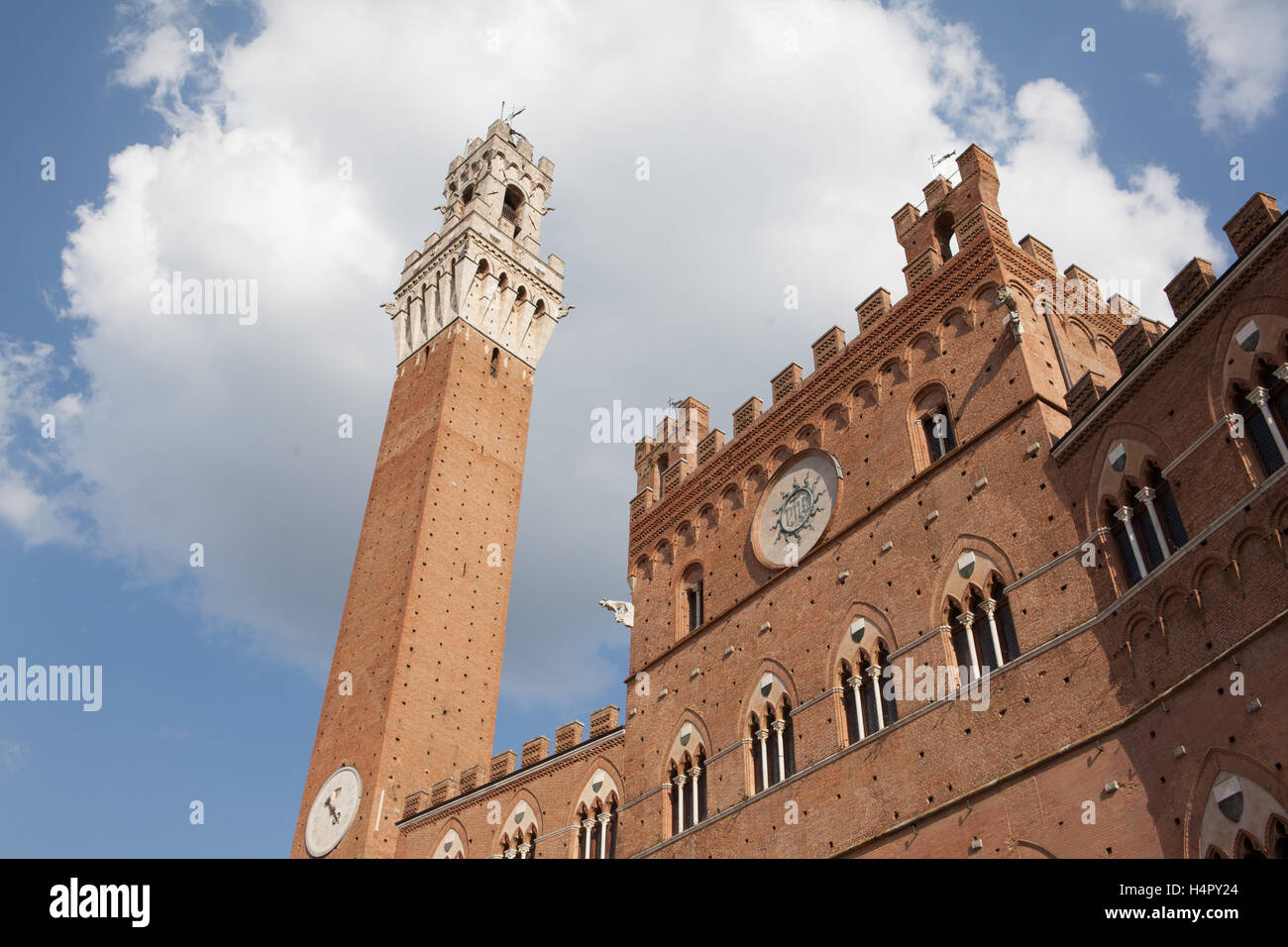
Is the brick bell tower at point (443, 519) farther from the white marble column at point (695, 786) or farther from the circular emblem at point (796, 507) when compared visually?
the circular emblem at point (796, 507)

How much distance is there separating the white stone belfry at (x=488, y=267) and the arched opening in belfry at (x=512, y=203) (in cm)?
4

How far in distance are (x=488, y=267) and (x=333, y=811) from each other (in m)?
18.5

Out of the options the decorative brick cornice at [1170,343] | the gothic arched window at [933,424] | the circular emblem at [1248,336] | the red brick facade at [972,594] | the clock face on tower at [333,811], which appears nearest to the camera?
the red brick facade at [972,594]

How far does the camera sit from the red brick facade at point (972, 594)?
33.9 ft

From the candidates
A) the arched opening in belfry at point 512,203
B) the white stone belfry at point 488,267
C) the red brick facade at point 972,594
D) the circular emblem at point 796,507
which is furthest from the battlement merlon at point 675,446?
the arched opening in belfry at point 512,203

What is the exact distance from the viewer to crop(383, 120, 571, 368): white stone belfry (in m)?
35.9

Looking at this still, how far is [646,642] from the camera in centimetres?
1936

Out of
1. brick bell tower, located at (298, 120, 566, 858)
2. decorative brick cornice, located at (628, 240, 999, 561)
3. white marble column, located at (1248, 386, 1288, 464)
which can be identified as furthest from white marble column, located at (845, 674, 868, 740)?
brick bell tower, located at (298, 120, 566, 858)

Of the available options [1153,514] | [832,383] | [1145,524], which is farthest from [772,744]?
[1153,514]

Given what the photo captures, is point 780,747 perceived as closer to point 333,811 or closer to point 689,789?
point 689,789

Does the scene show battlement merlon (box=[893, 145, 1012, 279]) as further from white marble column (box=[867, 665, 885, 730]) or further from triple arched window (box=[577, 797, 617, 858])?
triple arched window (box=[577, 797, 617, 858])

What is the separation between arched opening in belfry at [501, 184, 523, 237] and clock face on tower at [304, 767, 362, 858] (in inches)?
855

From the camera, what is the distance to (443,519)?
3027cm
